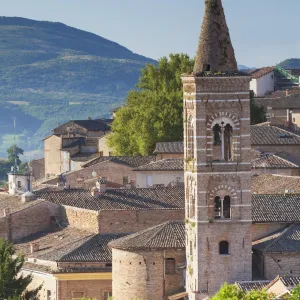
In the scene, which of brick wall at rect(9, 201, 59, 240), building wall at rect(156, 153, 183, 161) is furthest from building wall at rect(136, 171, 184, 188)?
brick wall at rect(9, 201, 59, 240)

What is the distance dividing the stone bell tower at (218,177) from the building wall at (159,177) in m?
21.5

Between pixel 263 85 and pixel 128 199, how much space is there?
53.6m

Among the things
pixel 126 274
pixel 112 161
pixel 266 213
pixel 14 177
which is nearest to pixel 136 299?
pixel 126 274

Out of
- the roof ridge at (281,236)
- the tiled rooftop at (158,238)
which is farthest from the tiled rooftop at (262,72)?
the roof ridge at (281,236)

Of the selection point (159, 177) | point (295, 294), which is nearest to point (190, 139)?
point (295, 294)

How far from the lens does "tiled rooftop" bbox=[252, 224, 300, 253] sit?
51.2 metres

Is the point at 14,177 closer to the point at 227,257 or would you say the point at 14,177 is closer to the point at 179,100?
the point at 179,100

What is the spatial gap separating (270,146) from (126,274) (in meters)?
24.5

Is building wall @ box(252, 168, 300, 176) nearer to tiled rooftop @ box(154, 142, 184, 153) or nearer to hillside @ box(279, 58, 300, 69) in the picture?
tiled rooftop @ box(154, 142, 184, 153)

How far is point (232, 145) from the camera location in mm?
51219

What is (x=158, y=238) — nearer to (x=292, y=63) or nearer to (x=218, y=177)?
(x=218, y=177)

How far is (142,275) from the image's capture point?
52.5 m

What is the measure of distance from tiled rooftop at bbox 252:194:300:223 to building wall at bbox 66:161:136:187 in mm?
24316

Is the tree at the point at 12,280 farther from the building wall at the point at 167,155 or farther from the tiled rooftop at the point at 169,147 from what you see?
the tiled rooftop at the point at 169,147
